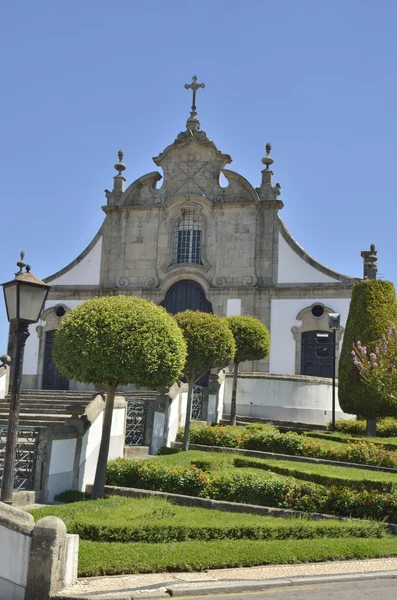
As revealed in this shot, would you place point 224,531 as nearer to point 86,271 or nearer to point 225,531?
point 225,531

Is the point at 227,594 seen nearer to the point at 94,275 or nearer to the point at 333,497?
the point at 333,497

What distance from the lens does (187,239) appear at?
28828mm

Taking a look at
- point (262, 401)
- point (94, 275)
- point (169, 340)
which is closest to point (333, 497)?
point (169, 340)

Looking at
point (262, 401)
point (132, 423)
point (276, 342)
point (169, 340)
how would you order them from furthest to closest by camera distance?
point (276, 342)
point (262, 401)
point (132, 423)
point (169, 340)

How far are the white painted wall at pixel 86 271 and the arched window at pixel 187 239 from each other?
3476 millimetres

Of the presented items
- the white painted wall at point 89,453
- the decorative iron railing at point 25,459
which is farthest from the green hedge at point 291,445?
the decorative iron railing at point 25,459

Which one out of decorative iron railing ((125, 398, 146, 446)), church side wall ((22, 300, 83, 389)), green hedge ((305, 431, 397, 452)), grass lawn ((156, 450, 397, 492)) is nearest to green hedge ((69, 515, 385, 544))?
grass lawn ((156, 450, 397, 492))

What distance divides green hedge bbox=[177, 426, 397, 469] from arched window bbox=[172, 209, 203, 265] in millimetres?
11534

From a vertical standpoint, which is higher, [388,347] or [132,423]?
[388,347]

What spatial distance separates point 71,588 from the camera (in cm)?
690

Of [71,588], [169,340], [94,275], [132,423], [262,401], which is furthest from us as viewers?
[94,275]

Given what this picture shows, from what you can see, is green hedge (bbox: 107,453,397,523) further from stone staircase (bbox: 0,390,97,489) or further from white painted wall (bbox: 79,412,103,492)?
stone staircase (bbox: 0,390,97,489)

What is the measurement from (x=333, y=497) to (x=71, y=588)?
18.8 feet

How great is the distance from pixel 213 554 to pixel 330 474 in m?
5.40
